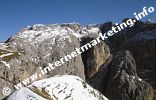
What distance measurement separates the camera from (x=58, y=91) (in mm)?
62594

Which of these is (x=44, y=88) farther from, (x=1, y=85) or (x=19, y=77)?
(x=19, y=77)

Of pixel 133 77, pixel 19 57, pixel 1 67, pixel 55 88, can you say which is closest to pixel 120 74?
pixel 133 77

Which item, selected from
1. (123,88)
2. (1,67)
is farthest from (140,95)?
(1,67)

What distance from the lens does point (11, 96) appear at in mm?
55281

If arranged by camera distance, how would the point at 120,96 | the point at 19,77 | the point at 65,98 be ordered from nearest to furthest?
the point at 65,98 < the point at 19,77 < the point at 120,96

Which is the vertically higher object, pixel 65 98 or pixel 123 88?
pixel 65 98

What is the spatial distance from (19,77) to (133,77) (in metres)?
82.4

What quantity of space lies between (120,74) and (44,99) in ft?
469

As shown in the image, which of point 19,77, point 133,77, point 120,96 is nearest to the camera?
point 19,77

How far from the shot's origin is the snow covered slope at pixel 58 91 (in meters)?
55.3

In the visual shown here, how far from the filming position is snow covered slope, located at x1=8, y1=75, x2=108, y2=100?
55.3 m

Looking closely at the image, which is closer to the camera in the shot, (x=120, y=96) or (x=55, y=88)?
(x=55, y=88)

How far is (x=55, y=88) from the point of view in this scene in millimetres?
63219

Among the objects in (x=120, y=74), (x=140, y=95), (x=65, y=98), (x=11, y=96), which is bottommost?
(x=140, y=95)
